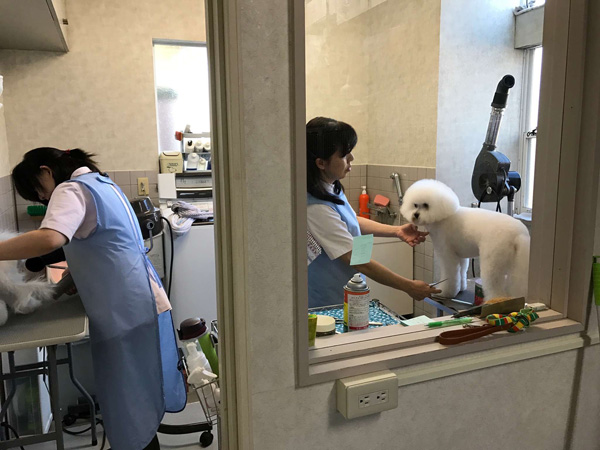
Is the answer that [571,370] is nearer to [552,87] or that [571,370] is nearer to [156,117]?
[552,87]

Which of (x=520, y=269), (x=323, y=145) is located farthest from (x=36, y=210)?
(x=520, y=269)

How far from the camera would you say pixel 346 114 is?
1.19 m

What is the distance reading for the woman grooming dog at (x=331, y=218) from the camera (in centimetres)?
105

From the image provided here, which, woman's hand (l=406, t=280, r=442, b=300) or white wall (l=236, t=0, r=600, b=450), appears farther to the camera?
woman's hand (l=406, t=280, r=442, b=300)

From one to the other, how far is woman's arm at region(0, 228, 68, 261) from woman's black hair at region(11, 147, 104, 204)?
38cm

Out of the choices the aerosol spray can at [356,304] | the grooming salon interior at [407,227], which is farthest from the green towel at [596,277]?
the aerosol spray can at [356,304]

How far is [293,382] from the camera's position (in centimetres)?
95

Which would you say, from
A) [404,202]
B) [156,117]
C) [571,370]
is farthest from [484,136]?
[156,117]

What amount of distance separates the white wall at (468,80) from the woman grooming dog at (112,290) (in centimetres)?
121

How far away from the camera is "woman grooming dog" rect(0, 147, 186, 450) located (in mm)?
1811

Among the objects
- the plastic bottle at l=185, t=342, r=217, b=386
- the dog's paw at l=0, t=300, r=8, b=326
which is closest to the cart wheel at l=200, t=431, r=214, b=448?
the plastic bottle at l=185, t=342, r=217, b=386

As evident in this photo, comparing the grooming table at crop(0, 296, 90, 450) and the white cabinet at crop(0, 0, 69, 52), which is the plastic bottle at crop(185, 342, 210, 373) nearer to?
the grooming table at crop(0, 296, 90, 450)

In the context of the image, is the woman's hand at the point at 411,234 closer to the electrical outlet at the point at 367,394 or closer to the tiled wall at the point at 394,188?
the tiled wall at the point at 394,188

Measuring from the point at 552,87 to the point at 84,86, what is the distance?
316 centimetres
